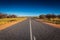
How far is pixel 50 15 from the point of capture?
314 ft

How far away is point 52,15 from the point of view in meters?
95.9

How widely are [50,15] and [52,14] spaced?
7.92ft

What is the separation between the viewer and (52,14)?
9700 centimetres

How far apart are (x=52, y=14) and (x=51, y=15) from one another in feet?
6.17

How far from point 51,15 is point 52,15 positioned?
2.84ft

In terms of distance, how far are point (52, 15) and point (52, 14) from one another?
52.9 inches

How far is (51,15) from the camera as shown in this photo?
95.6 metres

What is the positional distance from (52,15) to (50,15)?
5.30 feet

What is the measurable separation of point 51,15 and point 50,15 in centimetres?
77
